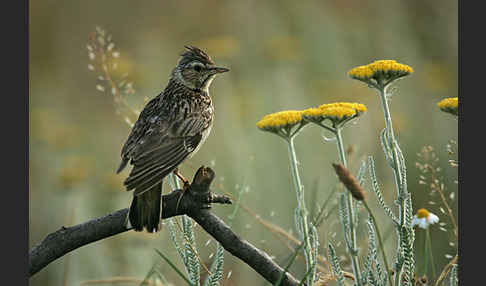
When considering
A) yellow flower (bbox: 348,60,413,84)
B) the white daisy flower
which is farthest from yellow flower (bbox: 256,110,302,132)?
the white daisy flower

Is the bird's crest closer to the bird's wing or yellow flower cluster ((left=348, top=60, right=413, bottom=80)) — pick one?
the bird's wing

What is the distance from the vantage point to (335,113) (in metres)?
1.50

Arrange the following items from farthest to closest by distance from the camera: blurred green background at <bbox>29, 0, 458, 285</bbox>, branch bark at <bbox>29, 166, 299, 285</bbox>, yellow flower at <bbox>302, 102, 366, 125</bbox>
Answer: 1. blurred green background at <bbox>29, 0, 458, 285</bbox>
2. branch bark at <bbox>29, 166, 299, 285</bbox>
3. yellow flower at <bbox>302, 102, 366, 125</bbox>

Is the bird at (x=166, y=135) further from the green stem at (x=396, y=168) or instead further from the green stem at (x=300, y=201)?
the green stem at (x=396, y=168)

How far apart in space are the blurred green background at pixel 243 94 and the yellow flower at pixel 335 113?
5.04 feet

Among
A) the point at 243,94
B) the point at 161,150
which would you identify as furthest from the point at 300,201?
the point at 243,94

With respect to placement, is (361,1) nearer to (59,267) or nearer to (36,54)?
(36,54)

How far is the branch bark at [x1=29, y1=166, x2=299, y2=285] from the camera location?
1615 millimetres

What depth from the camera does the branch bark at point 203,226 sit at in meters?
1.62

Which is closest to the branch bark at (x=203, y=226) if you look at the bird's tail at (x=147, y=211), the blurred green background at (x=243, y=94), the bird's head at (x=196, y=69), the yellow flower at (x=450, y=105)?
the bird's tail at (x=147, y=211)

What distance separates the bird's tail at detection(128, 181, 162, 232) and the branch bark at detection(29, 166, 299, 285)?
3 centimetres
